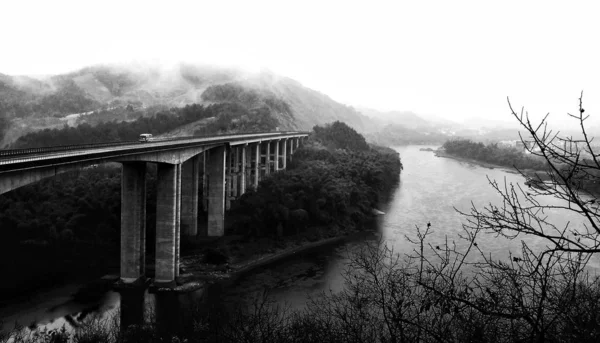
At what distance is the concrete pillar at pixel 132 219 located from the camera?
2322 centimetres

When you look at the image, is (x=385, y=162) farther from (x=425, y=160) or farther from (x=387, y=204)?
(x=425, y=160)

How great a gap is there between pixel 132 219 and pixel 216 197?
11.2 meters

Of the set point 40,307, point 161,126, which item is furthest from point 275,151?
point 40,307

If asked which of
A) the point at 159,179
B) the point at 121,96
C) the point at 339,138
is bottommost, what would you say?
the point at 159,179

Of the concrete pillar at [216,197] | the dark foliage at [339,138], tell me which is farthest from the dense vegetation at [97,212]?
the dark foliage at [339,138]

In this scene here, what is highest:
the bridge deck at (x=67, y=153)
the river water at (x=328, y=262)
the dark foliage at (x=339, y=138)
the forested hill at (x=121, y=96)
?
the forested hill at (x=121, y=96)

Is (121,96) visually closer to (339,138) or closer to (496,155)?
(339,138)

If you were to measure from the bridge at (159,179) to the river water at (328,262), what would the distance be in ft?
8.02

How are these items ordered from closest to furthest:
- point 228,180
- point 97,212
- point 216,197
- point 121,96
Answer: point 97,212 → point 216,197 → point 228,180 → point 121,96

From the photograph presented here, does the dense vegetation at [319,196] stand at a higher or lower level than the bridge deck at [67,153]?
lower

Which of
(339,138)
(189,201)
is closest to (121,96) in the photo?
(339,138)

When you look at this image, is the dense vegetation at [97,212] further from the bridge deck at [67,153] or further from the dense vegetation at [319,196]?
the bridge deck at [67,153]

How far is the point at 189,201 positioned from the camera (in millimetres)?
33812

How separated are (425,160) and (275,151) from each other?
53.3 metres
